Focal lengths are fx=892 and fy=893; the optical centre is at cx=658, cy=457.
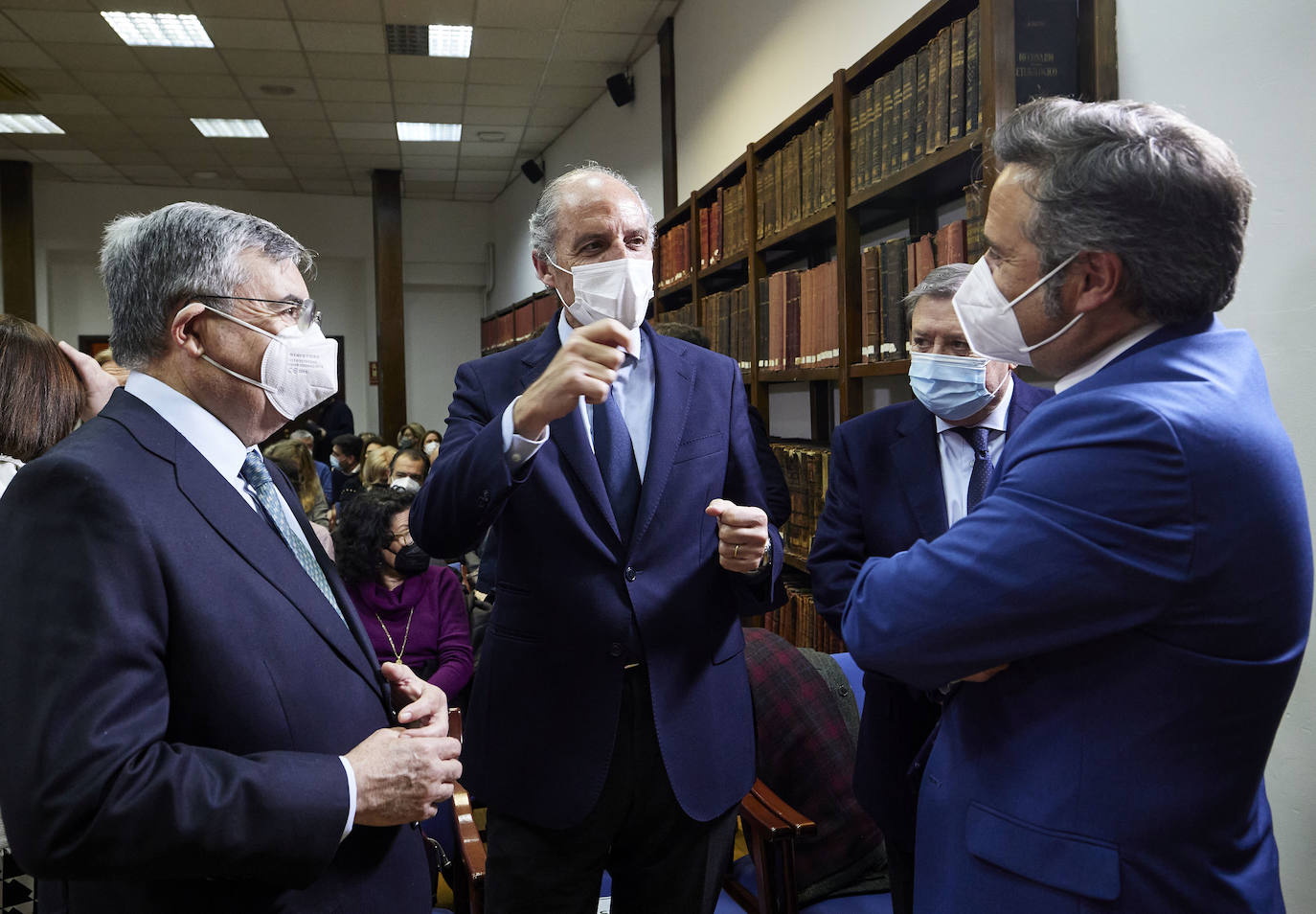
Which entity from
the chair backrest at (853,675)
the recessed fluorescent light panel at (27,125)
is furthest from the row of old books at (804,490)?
the recessed fluorescent light panel at (27,125)

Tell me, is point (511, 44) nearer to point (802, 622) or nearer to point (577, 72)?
point (577, 72)

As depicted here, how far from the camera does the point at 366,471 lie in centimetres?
582

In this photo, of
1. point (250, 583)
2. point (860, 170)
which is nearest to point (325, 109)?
point (860, 170)

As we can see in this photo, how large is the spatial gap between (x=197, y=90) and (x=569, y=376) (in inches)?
306

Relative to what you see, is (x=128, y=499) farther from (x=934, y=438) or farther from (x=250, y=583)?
(x=934, y=438)

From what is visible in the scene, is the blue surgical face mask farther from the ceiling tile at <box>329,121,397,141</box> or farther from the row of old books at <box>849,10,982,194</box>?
the ceiling tile at <box>329,121,397,141</box>

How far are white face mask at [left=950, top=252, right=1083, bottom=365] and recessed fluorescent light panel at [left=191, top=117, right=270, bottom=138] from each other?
8704 millimetres

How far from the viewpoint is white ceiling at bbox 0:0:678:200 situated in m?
5.93

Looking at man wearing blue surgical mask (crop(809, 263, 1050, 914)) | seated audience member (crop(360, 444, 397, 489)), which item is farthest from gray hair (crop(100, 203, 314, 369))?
seated audience member (crop(360, 444, 397, 489))

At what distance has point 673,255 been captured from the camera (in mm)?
4711

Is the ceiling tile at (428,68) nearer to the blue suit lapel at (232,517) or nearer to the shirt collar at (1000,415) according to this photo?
the shirt collar at (1000,415)

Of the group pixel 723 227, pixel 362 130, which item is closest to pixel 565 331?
pixel 723 227

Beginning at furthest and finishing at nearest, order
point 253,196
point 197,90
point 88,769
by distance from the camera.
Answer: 1. point 253,196
2. point 197,90
3. point 88,769

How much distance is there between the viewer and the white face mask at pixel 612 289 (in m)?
1.54
